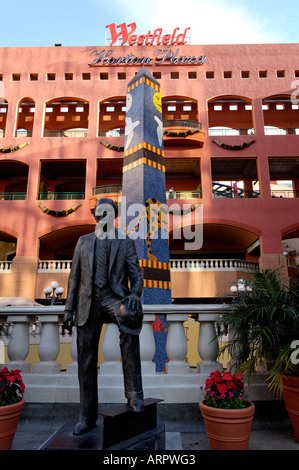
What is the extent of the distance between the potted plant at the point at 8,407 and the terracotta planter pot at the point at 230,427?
1.58 metres

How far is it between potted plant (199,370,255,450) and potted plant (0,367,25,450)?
154 cm

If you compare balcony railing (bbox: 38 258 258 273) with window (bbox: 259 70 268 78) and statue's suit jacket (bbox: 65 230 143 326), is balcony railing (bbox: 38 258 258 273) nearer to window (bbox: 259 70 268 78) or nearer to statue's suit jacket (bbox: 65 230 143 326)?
window (bbox: 259 70 268 78)

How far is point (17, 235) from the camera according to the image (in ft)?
69.1

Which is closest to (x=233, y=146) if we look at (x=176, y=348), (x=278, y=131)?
(x=278, y=131)

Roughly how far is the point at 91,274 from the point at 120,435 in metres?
1.21

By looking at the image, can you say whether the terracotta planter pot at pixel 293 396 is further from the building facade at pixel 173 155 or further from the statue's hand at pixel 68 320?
the building facade at pixel 173 155

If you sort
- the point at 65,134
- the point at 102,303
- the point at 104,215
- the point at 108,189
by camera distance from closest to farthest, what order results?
the point at 102,303 → the point at 104,215 → the point at 108,189 → the point at 65,134

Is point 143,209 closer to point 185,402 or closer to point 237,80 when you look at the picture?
point 185,402

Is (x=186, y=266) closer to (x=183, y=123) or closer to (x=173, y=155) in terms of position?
(x=173, y=155)

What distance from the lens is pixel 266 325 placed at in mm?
3205

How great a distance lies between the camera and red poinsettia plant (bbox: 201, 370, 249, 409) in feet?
9.35

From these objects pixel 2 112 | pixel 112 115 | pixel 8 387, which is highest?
pixel 112 115
